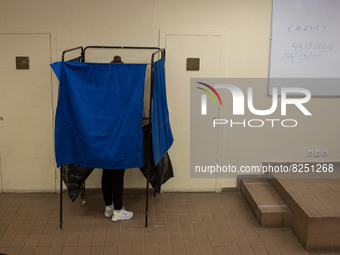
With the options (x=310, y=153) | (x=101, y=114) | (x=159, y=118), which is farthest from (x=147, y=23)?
(x=310, y=153)

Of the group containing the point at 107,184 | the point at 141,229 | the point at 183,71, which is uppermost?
the point at 183,71

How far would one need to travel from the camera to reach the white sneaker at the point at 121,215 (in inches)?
147

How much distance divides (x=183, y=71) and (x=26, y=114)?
176cm

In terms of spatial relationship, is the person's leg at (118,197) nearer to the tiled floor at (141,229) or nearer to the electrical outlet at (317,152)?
the tiled floor at (141,229)

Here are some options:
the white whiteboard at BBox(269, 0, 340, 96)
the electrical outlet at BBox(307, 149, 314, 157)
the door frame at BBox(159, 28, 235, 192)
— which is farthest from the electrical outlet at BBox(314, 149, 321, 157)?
the door frame at BBox(159, 28, 235, 192)

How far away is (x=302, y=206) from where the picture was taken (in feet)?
11.3

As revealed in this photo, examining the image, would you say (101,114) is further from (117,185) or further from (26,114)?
(26,114)

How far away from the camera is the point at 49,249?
3252 mm

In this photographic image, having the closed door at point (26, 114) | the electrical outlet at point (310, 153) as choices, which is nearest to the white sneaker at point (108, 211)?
the closed door at point (26, 114)

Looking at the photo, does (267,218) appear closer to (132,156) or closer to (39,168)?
(132,156)

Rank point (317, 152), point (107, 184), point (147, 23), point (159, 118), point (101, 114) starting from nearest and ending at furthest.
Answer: point (101, 114) < point (159, 118) < point (107, 184) < point (147, 23) < point (317, 152)

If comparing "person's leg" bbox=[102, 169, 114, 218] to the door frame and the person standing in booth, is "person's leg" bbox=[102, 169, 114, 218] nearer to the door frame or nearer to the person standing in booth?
the person standing in booth

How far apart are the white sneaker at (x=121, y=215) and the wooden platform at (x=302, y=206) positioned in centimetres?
127

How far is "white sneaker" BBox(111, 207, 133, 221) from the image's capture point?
3746mm
